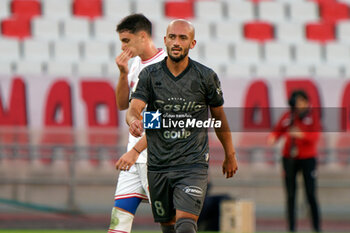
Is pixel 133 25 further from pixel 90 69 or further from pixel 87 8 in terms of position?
pixel 87 8

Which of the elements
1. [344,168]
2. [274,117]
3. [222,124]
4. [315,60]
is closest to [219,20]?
[315,60]

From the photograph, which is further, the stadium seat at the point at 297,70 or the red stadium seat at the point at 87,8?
the stadium seat at the point at 297,70

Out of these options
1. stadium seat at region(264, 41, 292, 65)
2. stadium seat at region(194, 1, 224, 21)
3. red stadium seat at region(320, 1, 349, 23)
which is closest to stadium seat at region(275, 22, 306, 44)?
stadium seat at region(264, 41, 292, 65)

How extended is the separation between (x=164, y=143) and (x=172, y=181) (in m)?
0.27

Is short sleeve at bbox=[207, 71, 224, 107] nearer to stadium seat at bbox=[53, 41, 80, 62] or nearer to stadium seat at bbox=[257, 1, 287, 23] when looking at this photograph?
stadium seat at bbox=[53, 41, 80, 62]

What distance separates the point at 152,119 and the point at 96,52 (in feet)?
36.2

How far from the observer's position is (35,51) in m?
15.9

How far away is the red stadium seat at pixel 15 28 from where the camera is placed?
16.0 m

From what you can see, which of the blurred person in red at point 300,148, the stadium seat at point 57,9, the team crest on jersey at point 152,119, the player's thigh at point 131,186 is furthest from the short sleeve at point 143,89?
the stadium seat at point 57,9

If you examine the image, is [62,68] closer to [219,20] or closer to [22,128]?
[22,128]

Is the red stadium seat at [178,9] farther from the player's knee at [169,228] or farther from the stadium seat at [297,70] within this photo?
the player's knee at [169,228]

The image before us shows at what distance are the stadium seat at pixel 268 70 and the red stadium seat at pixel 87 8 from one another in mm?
3643

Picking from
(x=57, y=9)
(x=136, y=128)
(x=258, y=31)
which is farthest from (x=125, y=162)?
(x=258, y=31)

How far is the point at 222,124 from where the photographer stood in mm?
5496
